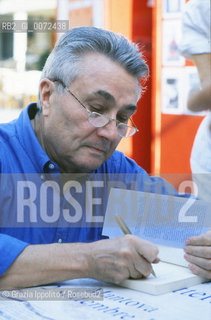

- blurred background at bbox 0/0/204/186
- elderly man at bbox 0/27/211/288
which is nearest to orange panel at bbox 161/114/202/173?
blurred background at bbox 0/0/204/186

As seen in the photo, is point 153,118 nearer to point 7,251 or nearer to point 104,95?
point 104,95

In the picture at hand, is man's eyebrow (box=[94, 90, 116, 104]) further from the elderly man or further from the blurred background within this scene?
the blurred background

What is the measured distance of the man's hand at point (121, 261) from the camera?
3.68 feet

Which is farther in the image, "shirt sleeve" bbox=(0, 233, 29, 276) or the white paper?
"shirt sleeve" bbox=(0, 233, 29, 276)

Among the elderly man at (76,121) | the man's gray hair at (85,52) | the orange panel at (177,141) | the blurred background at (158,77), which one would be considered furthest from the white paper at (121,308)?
the orange panel at (177,141)

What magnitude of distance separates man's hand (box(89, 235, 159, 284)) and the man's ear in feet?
1.83

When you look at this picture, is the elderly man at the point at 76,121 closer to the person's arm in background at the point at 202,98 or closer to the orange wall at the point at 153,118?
the person's arm in background at the point at 202,98

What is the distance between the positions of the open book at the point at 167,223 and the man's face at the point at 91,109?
176 mm

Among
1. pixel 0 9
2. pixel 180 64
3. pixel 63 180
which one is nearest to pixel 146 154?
pixel 180 64

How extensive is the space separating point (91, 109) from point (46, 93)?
0.68 feet

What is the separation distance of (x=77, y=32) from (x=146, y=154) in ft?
8.28

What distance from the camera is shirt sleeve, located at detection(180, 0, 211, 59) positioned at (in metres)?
1.79

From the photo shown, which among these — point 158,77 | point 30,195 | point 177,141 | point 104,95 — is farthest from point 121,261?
point 158,77

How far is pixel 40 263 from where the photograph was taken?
44.1 inches
